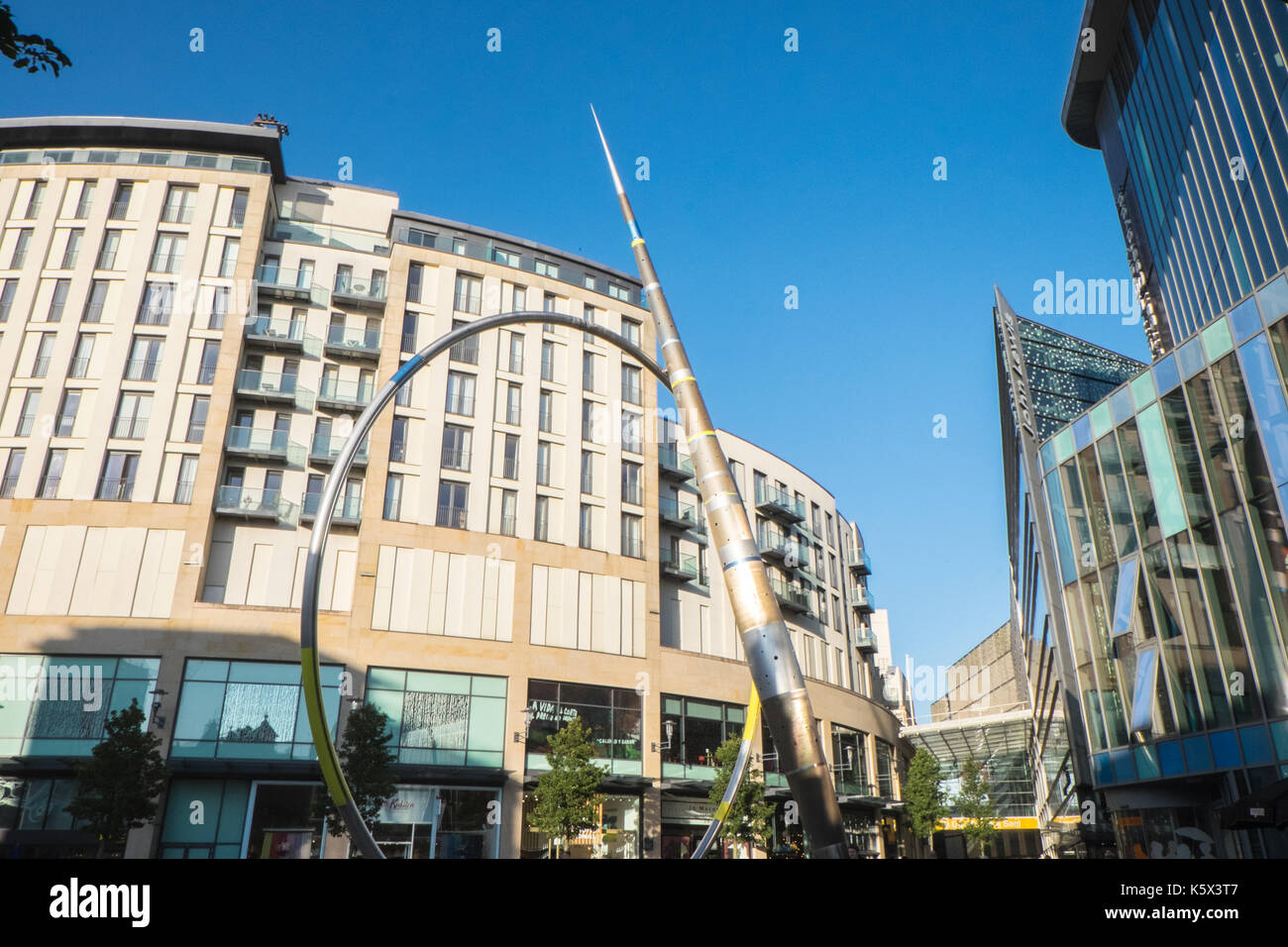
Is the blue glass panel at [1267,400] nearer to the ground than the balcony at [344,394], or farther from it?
nearer to the ground

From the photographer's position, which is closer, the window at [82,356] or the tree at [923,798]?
the window at [82,356]

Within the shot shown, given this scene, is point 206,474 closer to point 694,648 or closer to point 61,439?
point 61,439

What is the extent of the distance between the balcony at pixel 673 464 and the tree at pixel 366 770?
26.0 meters

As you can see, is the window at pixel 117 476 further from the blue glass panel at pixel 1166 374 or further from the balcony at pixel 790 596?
the blue glass panel at pixel 1166 374

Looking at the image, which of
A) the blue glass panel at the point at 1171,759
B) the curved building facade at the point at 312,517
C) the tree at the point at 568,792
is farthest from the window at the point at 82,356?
the blue glass panel at the point at 1171,759

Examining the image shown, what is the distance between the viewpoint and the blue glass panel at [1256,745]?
2497 cm

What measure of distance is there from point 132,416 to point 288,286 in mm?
11477

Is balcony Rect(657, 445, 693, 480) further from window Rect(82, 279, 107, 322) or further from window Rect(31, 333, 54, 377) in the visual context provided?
window Rect(31, 333, 54, 377)

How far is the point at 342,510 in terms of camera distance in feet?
162

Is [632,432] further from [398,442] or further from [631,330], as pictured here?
[398,442]

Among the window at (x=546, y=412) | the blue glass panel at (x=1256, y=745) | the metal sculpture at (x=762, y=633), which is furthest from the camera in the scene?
the window at (x=546, y=412)

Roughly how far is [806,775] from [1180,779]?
2194 cm
